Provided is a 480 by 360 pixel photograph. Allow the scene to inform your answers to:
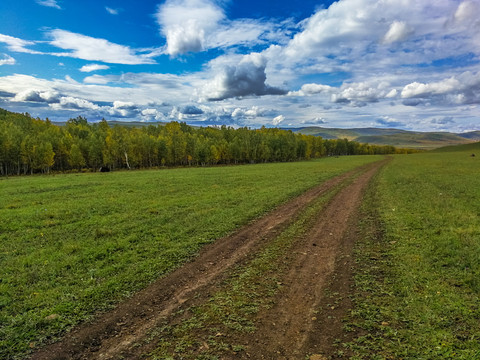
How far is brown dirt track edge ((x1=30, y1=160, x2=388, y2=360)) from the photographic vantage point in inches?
245

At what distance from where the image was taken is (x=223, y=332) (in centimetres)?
670

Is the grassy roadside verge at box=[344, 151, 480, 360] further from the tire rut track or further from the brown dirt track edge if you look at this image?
the tire rut track

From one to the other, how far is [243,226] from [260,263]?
5880mm

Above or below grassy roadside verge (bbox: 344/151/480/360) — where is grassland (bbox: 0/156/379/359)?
below

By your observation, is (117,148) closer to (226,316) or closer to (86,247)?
(86,247)

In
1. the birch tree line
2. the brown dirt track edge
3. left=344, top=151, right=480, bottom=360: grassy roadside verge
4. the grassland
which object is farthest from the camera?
the birch tree line

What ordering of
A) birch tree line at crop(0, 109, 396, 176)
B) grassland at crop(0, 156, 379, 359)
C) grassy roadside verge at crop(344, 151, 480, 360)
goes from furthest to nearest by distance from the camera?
birch tree line at crop(0, 109, 396, 176), grassland at crop(0, 156, 379, 359), grassy roadside verge at crop(344, 151, 480, 360)

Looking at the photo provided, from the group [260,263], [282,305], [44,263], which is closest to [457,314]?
[282,305]

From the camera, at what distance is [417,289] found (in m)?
8.43

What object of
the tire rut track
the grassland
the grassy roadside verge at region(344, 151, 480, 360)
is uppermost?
the grassy roadside verge at region(344, 151, 480, 360)

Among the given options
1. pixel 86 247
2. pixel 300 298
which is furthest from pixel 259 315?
pixel 86 247

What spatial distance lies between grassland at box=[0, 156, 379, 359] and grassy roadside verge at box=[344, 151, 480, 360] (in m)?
7.55

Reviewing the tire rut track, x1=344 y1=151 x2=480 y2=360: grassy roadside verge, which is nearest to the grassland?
the tire rut track

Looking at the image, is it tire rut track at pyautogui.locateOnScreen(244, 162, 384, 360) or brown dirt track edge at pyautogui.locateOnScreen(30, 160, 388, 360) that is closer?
tire rut track at pyautogui.locateOnScreen(244, 162, 384, 360)
